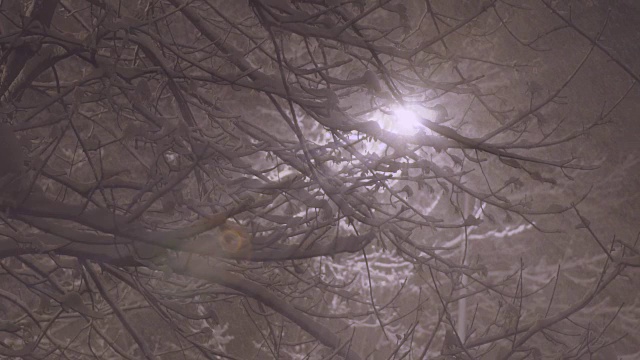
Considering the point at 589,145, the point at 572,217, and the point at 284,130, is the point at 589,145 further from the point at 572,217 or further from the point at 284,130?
the point at 284,130

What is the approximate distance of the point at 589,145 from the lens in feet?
29.3

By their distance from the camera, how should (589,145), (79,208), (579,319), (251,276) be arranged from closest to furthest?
(79,208) < (251,276) < (579,319) < (589,145)

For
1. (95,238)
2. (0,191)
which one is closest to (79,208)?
(95,238)

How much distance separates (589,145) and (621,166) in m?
0.46

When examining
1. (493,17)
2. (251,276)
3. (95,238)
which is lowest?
(95,238)

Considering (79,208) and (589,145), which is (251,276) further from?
(589,145)

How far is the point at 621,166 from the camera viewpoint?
875cm

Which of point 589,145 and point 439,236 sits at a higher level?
point 589,145

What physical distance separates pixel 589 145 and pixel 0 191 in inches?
312

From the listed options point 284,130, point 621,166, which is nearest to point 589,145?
point 621,166

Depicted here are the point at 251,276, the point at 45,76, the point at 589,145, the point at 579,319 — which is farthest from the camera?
the point at 589,145

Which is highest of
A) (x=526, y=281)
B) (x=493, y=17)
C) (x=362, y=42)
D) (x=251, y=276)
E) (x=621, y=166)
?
(x=493, y=17)

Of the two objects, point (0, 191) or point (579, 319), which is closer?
point (0, 191)

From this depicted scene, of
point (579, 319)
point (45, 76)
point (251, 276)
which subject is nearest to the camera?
point (251, 276)
